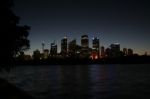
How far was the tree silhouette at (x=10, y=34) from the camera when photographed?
666 inches

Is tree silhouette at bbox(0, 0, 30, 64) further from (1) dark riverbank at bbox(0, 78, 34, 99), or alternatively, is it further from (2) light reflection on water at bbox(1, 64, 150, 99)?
(2) light reflection on water at bbox(1, 64, 150, 99)

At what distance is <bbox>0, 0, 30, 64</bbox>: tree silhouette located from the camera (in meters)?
Answer: 16.9

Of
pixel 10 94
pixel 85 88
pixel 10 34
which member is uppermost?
pixel 10 34

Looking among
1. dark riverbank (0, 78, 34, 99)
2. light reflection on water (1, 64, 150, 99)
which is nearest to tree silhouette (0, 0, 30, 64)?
dark riverbank (0, 78, 34, 99)

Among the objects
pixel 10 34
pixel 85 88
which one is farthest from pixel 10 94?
pixel 85 88

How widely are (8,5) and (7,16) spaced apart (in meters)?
0.95

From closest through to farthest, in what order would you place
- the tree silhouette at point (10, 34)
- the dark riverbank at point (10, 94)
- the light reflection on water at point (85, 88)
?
the tree silhouette at point (10, 34) → the dark riverbank at point (10, 94) → the light reflection on water at point (85, 88)

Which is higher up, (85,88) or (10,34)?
(10,34)

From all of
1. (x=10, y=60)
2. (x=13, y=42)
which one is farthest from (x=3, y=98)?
(x=13, y=42)

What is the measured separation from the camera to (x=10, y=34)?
1736cm

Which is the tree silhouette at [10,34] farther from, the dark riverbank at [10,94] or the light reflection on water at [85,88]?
the light reflection on water at [85,88]

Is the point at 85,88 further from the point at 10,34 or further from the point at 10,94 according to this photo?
the point at 10,34

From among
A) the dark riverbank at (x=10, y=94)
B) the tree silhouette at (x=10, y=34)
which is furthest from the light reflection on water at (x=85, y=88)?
the tree silhouette at (x=10, y=34)

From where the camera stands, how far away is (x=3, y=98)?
19.7 m
